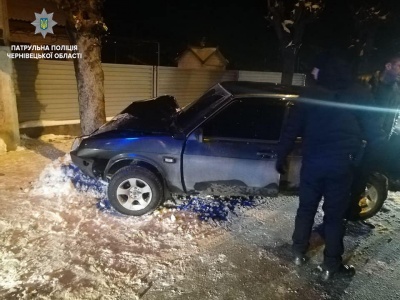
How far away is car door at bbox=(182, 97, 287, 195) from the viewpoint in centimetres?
405

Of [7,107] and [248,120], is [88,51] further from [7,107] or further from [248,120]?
[248,120]

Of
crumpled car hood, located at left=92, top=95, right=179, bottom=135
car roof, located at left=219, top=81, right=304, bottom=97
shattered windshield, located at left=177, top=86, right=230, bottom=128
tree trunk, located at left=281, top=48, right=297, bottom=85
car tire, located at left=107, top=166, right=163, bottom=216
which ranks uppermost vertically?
tree trunk, located at left=281, top=48, right=297, bottom=85

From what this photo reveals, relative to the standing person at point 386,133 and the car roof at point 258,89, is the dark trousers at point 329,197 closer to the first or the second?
the standing person at point 386,133

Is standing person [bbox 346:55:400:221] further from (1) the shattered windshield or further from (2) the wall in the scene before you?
(2) the wall

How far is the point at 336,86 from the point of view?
292 centimetres

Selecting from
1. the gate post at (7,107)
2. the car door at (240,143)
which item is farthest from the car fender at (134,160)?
the gate post at (7,107)

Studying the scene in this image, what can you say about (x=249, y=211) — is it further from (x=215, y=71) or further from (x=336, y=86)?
(x=215, y=71)

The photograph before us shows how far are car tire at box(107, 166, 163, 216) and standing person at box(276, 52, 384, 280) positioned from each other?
1648 millimetres

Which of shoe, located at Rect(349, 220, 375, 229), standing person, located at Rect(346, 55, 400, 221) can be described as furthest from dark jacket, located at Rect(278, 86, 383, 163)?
shoe, located at Rect(349, 220, 375, 229)

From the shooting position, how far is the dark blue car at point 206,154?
4.06m

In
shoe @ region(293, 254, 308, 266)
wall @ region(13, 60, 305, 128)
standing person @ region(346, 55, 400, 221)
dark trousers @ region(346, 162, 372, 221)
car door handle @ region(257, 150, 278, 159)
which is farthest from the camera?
wall @ region(13, 60, 305, 128)

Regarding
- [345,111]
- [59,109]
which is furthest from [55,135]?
[345,111]

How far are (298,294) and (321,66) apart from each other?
2003mm

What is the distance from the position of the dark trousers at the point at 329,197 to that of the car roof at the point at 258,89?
127 centimetres
